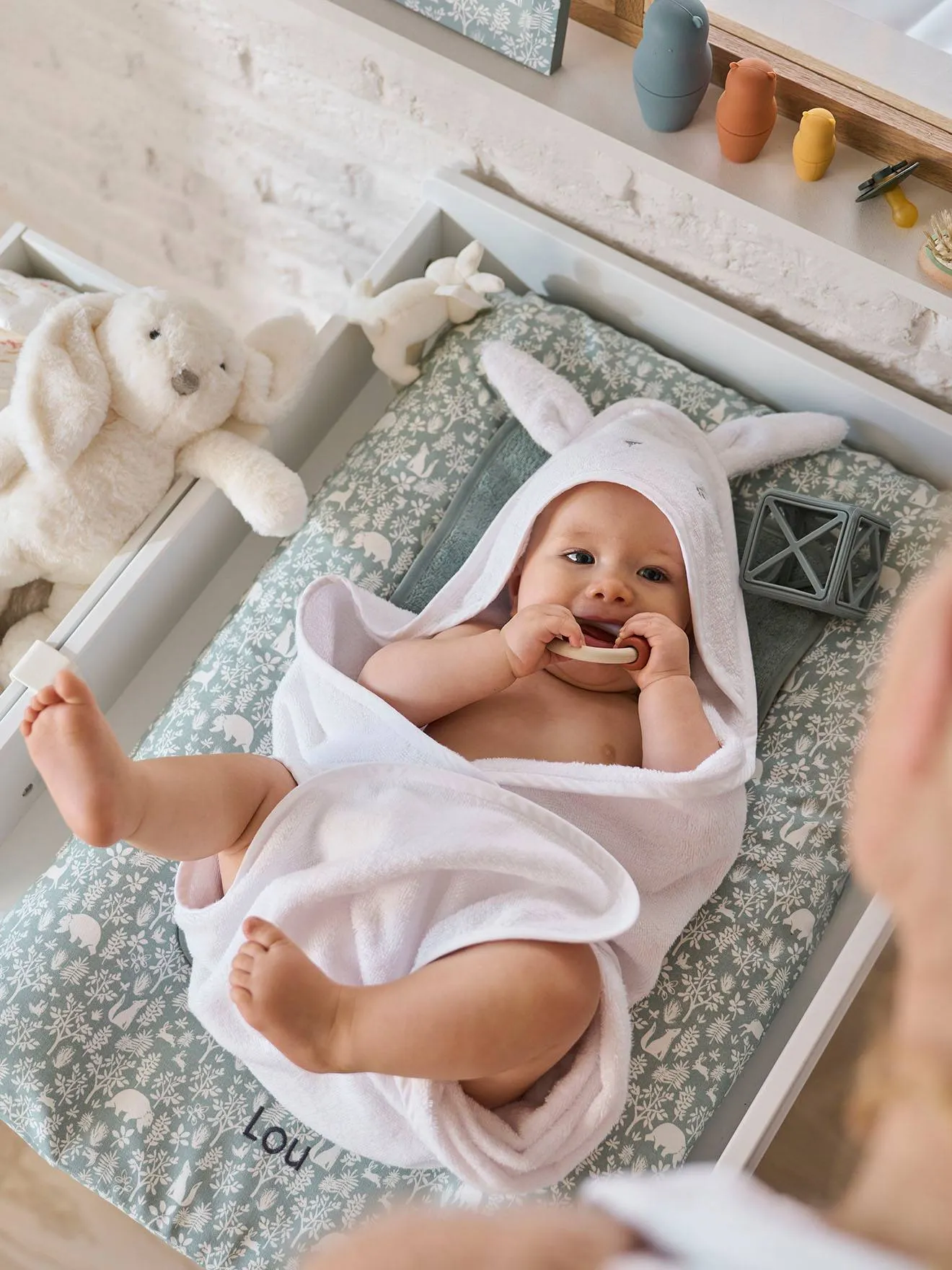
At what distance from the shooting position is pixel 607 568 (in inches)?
44.6

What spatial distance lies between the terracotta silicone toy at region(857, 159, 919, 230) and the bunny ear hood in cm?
24

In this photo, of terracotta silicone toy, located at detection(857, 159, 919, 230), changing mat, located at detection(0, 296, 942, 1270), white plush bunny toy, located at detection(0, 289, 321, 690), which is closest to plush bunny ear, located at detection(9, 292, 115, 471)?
white plush bunny toy, located at detection(0, 289, 321, 690)

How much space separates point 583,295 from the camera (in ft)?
4.78

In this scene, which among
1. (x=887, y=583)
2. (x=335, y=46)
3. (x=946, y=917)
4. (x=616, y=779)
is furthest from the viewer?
(x=335, y=46)

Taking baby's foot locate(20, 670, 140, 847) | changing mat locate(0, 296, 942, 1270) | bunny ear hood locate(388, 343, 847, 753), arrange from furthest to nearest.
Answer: bunny ear hood locate(388, 343, 847, 753)
changing mat locate(0, 296, 942, 1270)
baby's foot locate(20, 670, 140, 847)

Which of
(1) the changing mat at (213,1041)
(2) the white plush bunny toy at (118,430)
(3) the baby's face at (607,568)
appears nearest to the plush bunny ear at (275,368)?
(2) the white plush bunny toy at (118,430)

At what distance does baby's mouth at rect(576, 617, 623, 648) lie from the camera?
44.6 inches

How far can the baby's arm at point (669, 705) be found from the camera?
1074mm

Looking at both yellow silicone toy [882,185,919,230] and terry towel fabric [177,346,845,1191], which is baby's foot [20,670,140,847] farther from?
yellow silicone toy [882,185,919,230]

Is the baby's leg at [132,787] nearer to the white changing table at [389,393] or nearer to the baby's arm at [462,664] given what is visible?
the baby's arm at [462,664]

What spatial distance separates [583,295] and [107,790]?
92cm

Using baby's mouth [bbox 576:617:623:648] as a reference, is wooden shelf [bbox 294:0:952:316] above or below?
above

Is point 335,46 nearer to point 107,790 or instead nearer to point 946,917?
point 107,790

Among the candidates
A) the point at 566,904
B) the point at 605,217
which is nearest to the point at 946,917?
the point at 566,904
